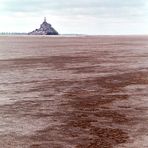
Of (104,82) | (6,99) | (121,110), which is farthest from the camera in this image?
(104,82)

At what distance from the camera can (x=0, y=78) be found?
3300 cm

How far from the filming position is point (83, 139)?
1409 cm

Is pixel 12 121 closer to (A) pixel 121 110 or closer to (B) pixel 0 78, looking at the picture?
(A) pixel 121 110

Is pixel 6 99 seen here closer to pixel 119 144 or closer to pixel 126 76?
pixel 119 144

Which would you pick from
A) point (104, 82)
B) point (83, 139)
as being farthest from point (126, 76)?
point (83, 139)

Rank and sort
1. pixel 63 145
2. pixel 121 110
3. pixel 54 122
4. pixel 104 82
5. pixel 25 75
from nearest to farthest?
pixel 63 145 < pixel 54 122 < pixel 121 110 < pixel 104 82 < pixel 25 75

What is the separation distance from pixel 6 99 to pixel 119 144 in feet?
34.1

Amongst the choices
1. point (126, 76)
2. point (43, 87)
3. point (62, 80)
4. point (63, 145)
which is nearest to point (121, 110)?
point (63, 145)

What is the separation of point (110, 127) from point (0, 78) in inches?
736

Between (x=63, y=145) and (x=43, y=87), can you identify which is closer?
(x=63, y=145)

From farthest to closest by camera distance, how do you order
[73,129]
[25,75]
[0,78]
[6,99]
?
[25,75]
[0,78]
[6,99]
[73,129]

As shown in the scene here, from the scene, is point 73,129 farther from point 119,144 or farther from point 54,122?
point 119,144

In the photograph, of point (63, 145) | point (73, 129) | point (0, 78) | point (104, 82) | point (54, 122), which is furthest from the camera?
point (0, 78)

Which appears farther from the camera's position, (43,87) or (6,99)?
(43,87)
